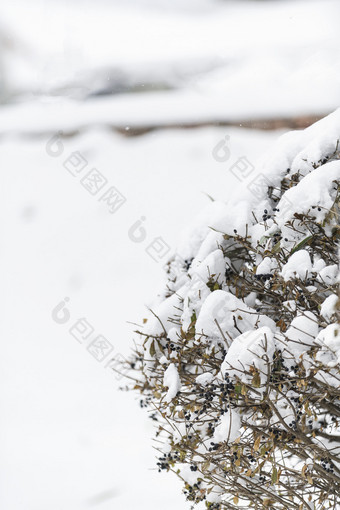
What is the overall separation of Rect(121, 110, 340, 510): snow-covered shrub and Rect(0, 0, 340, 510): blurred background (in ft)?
3.57

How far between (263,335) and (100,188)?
1615mm

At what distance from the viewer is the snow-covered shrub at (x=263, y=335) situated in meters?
0.83

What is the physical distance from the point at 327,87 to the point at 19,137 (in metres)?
1.53

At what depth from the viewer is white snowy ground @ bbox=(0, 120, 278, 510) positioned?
88.4 inches

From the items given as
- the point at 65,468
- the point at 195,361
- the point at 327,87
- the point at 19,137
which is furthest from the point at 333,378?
the point at 19,137

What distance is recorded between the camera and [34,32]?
2.44 metres

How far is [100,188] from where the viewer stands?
2.32 m

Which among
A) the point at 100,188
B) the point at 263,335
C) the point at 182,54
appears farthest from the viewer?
the point at 100,188

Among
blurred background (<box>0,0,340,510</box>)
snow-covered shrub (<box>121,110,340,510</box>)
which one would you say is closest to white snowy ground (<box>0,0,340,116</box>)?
blurred background (<box>0,0,340,510</box>)

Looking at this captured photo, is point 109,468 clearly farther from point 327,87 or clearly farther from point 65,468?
point 327,87

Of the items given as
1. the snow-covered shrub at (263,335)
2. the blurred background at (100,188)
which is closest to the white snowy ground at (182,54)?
the blurred background at (100,188)

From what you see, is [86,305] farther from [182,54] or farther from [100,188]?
[182,54]

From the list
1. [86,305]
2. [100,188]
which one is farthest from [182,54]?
[86,305]

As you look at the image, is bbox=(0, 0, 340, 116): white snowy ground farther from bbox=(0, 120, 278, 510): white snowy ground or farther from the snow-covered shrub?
the snow-covered shrub
